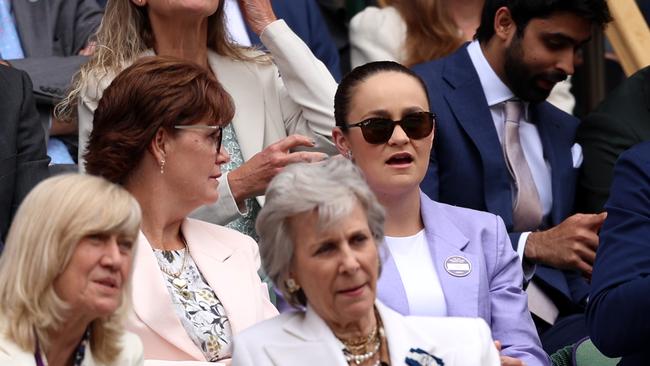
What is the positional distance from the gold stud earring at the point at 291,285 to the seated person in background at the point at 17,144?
1.25 metres

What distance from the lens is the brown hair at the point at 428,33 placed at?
6762mm

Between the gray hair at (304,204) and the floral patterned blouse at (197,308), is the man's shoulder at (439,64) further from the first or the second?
the gray hair at (304,204)

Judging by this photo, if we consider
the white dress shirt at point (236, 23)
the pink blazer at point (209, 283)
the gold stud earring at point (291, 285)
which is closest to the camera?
the gold stud earring at point (291, 285)

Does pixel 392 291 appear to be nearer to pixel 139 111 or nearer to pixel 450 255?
pixel 450 255

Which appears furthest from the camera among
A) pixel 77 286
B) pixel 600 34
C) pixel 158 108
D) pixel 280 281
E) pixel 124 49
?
pixel 600 34

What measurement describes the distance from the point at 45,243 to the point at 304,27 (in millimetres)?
3041

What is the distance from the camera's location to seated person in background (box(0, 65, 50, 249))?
16.8 ft

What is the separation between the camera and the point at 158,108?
15.9 ft

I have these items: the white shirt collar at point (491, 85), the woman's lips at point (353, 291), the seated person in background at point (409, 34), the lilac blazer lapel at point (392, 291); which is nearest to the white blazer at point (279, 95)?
the white shirt collar at point (491, 85)

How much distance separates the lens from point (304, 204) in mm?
4105

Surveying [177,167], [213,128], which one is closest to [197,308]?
[177,167]

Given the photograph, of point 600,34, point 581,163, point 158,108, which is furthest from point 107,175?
point 600,34

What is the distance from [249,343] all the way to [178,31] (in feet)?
6.15

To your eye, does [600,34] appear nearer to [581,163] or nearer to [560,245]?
[581,163]
